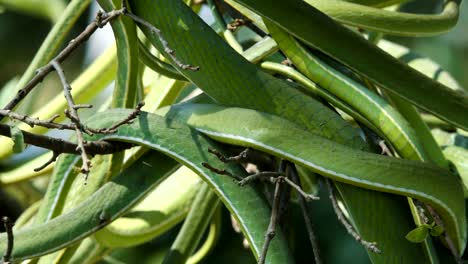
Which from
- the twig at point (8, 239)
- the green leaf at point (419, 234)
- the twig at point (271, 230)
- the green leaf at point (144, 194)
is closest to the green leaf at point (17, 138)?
the twig at point (8, 239)

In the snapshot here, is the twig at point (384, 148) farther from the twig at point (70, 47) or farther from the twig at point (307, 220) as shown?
the twig at point (70, 47)

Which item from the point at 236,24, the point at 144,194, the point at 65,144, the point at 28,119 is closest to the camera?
the point at 28,119

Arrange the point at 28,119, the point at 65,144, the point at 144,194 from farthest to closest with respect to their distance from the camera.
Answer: the point at 144,194
the point at 65,144
the point at 28,119

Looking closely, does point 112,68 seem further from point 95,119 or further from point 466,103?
point 466,103

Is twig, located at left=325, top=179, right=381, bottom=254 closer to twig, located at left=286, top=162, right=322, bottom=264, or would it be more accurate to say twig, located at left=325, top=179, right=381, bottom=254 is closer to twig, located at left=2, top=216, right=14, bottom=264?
twig, located at left=286, top=162, right=322, bottom=264

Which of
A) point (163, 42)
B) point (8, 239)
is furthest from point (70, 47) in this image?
point (8, 239)

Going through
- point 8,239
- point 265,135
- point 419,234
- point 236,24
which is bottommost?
point 8,239

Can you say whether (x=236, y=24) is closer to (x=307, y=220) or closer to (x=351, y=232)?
(x=307, y=220)

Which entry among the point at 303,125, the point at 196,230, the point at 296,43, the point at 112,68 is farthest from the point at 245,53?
the point at 112,68

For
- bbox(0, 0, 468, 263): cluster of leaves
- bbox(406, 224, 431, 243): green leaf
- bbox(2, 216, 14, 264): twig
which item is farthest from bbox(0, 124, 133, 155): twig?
bbox(406, 224, 431, 243): green leaf

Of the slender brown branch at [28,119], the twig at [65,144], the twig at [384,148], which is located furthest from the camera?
the twig at [384,148]

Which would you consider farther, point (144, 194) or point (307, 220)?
point (144, 194)
